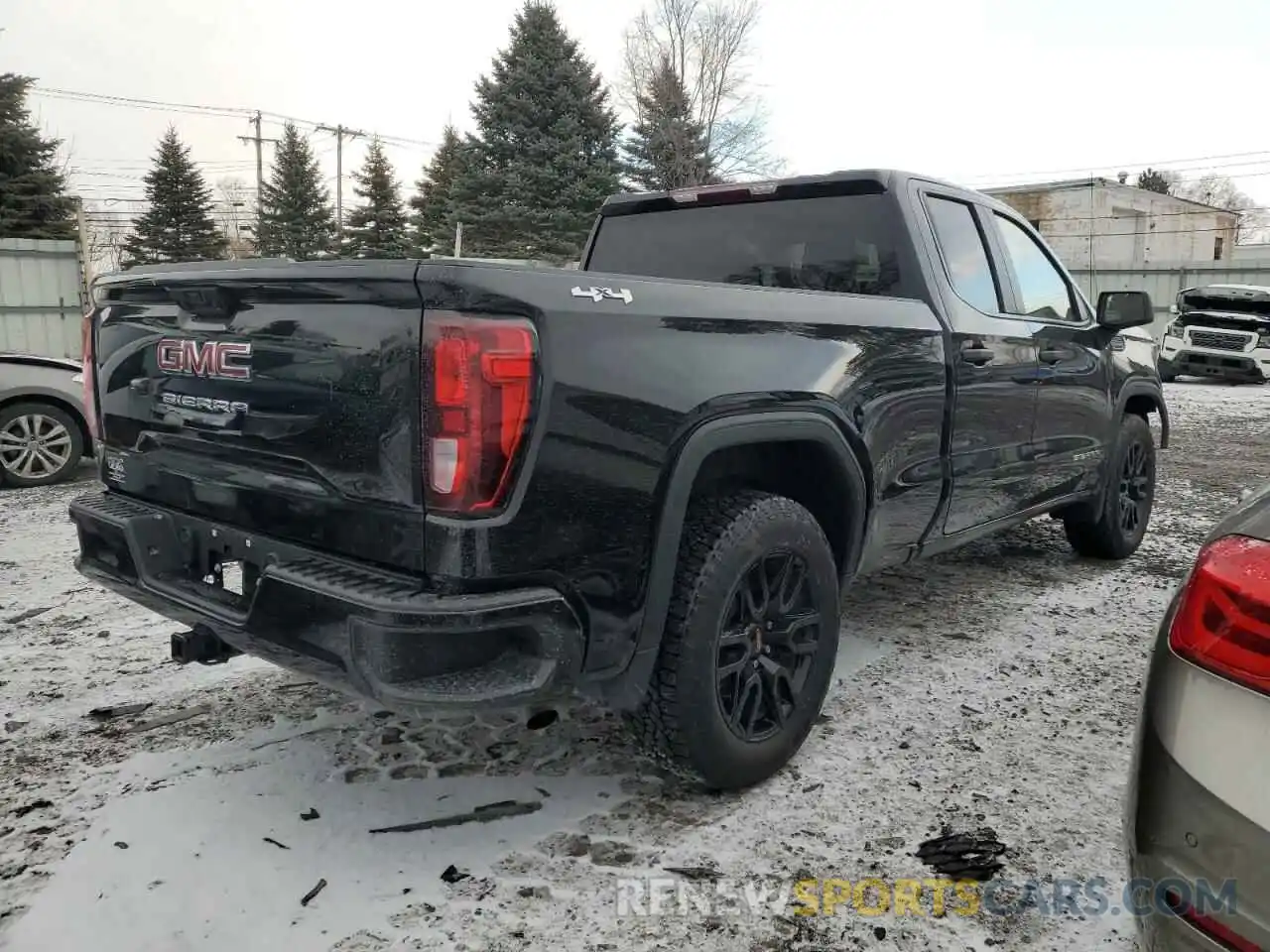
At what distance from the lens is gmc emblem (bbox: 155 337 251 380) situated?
7.33 feet

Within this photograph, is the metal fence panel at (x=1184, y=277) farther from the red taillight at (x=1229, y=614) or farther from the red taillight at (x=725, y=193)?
the red taillight at (x=1229, y=614)

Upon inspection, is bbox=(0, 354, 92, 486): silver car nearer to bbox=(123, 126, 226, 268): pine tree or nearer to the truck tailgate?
the truck tailgate

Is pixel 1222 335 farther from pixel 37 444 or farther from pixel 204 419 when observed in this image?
pixel 204 419

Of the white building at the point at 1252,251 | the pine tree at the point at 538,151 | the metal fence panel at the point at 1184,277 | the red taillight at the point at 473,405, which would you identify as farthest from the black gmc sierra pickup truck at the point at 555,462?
the white building at the point at 1252,251

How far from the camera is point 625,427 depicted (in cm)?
211

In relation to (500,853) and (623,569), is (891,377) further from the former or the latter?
(500,853)

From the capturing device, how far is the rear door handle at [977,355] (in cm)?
337

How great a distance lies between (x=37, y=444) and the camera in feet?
22.5

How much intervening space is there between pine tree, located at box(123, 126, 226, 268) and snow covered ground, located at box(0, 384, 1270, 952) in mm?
33136

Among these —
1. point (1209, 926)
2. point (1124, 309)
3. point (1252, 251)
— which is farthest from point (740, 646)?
point (1252, 251)

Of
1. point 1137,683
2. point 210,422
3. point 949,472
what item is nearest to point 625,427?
point 210,422

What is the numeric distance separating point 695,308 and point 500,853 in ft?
4.90

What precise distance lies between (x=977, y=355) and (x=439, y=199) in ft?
106

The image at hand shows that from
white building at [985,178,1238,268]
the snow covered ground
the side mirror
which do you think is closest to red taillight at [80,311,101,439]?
the snow covered ground
